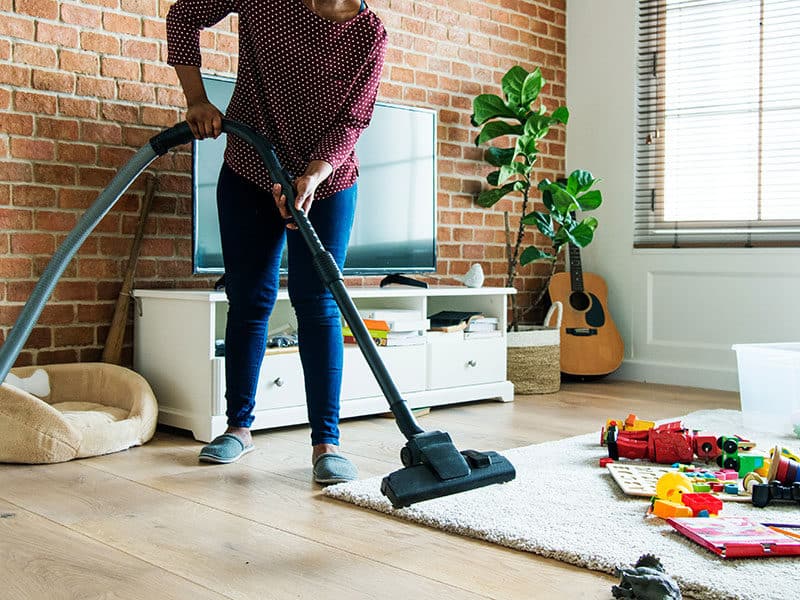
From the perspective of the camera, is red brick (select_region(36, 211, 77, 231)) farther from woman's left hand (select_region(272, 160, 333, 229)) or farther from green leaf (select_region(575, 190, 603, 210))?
green leaf (select_region(575, 190, 603, 210))

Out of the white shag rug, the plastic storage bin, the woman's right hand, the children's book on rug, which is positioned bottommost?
the white shag rug

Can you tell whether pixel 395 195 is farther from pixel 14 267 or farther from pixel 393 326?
pixel 14 267

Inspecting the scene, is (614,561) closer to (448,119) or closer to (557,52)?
(448,119)

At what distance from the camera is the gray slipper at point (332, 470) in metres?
2.23

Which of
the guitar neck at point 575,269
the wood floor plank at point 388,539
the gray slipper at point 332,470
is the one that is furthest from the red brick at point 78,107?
the guitar neck at point 575,269

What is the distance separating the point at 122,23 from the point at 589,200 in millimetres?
2131

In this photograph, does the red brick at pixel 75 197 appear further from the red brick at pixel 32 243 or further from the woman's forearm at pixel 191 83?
the woman's forearm at pixel 191 83

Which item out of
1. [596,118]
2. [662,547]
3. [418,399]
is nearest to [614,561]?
[662,547]

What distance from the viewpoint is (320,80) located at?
2238mm

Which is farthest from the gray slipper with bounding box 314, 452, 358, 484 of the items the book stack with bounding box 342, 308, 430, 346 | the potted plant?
the potted plant

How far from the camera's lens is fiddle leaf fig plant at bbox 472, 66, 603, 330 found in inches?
162

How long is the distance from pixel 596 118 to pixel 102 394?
9.30 feet

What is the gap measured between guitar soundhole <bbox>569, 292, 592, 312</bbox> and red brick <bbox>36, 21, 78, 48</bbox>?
2455mm

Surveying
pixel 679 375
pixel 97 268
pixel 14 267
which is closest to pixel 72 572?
pixel 14 267
